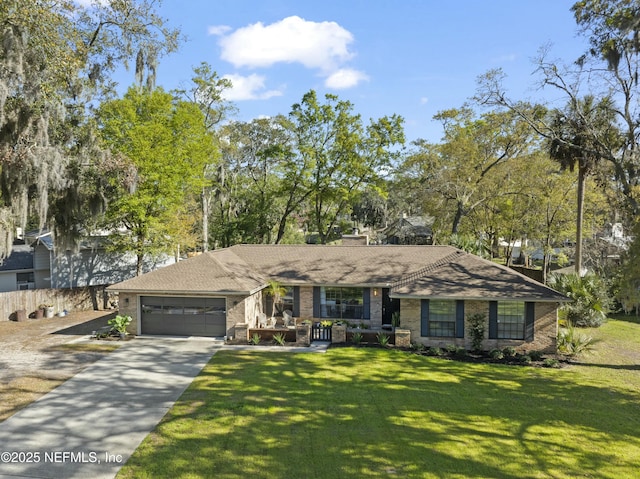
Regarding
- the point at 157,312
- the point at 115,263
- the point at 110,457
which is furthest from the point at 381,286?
the point at 115,263

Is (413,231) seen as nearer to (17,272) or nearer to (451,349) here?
(451,349)

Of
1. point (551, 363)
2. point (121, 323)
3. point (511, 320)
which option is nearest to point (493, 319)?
point (511, 320)

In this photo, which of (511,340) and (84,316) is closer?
(511,340)

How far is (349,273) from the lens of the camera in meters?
21.2

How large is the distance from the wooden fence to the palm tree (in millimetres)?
26656

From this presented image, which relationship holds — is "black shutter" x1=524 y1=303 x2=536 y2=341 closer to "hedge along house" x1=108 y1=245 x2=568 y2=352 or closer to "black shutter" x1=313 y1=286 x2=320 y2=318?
"hedge along house" x1=108 y1=245 x2=568 y2=352

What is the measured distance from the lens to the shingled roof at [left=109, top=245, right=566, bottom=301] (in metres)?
18.2

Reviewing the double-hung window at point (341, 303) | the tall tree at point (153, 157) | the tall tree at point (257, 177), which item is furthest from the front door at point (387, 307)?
the tall tree at point (257, 177)

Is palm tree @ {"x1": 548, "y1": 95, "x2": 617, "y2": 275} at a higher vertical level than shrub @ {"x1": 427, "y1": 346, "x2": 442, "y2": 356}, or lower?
higher

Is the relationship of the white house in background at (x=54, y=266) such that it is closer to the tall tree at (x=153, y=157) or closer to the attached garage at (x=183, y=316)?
the tall tree at (x=153, y=157)

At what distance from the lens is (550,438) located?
10.1 meters

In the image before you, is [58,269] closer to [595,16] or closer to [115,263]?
[115,263]

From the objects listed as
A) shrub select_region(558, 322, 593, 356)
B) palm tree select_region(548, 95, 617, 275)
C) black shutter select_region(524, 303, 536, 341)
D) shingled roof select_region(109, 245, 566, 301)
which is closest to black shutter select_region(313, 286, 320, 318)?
shingled roof select_region(109, 245, 566, 301)

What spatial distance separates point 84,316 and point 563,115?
89.9ft
